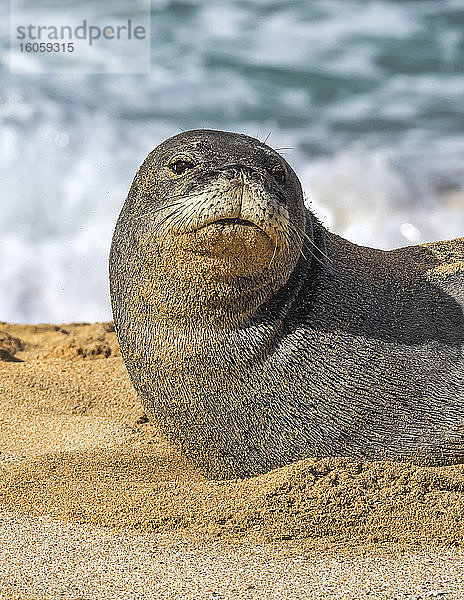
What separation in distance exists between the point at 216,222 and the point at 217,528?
1.19 m

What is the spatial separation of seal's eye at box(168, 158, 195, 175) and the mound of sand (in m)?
1.27

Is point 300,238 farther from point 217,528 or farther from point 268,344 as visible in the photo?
point 217,528

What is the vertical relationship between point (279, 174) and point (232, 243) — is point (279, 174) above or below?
above

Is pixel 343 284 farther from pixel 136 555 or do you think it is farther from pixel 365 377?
pixel 136 555

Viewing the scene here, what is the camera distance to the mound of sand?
118 inches

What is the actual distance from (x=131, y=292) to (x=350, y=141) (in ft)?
27.9

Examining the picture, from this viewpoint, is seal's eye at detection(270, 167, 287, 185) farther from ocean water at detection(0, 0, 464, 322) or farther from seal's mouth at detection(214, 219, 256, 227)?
ocean water at detection(0, 0, 464, 322)

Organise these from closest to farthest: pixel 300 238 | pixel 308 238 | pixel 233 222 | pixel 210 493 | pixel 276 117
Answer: pixel 233 222 → pixel 308 238 → pixel 300 238 → pixel 210 493 → pixel 276 117

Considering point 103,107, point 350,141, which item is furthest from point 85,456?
point 103,107

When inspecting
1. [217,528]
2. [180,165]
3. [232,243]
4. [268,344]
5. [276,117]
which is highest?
[276,117]

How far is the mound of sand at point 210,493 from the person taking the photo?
299cm

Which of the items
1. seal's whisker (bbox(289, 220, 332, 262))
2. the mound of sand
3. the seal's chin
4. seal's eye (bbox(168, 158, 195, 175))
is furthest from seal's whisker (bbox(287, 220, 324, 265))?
the mound of sand

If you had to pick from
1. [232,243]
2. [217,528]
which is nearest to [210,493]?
[217,528]

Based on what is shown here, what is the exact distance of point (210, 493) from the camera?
10.7 ft
